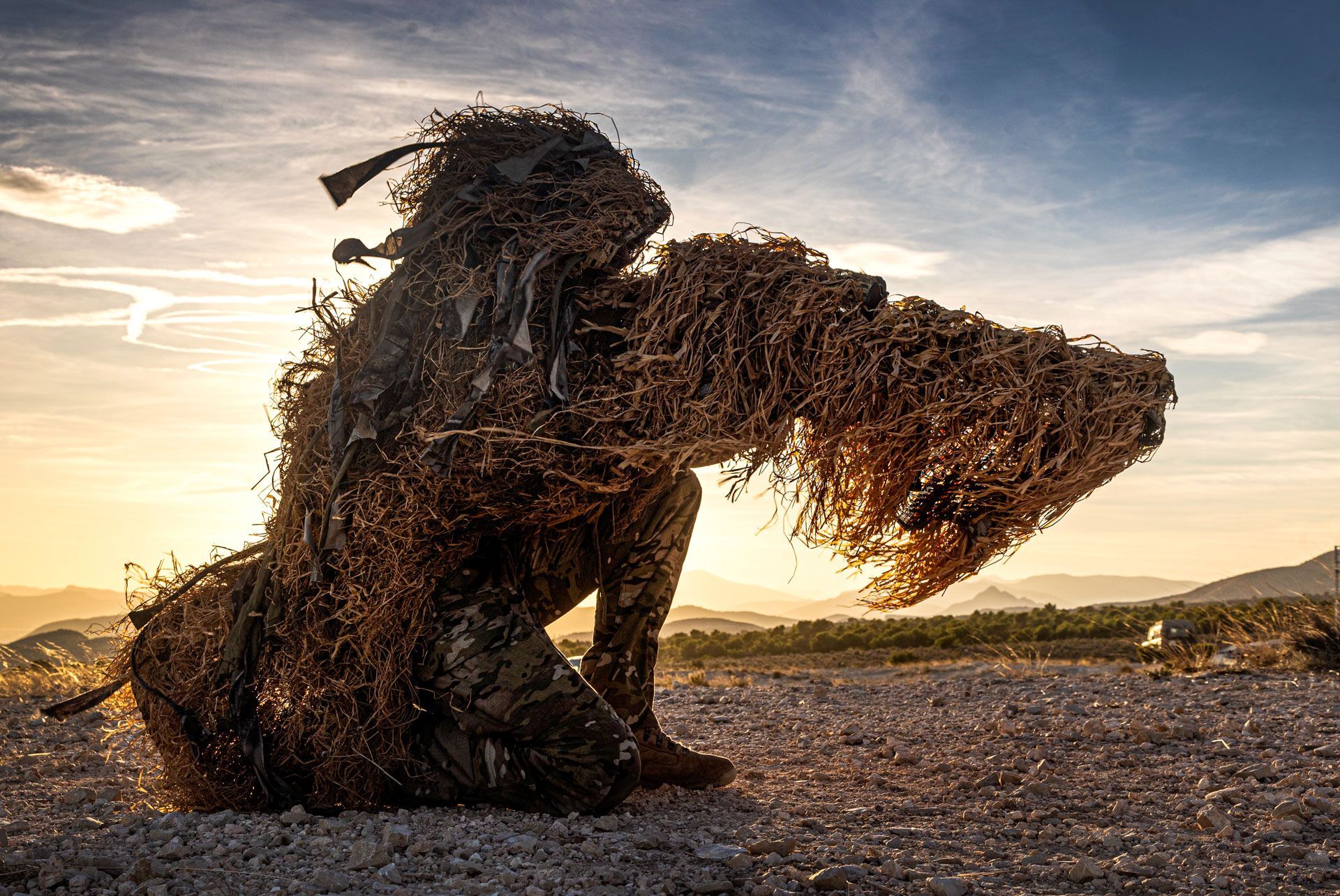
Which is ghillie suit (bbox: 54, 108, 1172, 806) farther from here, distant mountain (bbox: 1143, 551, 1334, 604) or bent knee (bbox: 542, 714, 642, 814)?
distant mountain (bbox: 1143, 551, 1334, 604)

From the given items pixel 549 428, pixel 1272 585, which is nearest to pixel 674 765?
pixel 549 428

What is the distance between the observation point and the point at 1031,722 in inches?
224

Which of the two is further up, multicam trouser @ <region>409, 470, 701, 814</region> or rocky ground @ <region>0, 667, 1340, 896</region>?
multicam trouser @ <region>409, 470, 701, 814</region>

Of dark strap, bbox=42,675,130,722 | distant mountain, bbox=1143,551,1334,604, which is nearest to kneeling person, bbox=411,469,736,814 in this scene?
dark strap, bbox=42,675,130,722

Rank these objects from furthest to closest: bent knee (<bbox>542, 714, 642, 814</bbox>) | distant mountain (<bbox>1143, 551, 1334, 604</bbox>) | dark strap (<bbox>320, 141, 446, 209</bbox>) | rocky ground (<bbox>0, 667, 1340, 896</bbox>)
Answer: distant mountain (<bbox>1143, 551, 1334, 604</bbox>) < dark strap (<bbox>320, 141, 446, 209</bbox>) < bent knee (<bbox>542, 714, 642, 814</bbox>) < rocky ground (<bbox>0, 667, 1340, 896</bbox>)

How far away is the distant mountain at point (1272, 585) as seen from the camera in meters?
9.60

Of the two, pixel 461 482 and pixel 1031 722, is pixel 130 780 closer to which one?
pixel 461 482

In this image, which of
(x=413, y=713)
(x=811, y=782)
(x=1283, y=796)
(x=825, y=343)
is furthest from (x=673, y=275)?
(x=1283, y=796)

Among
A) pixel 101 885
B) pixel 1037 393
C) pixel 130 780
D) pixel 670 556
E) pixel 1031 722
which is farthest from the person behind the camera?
pixel 1031 722

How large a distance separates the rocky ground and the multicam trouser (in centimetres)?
16

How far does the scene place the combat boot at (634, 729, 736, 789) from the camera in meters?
4.34

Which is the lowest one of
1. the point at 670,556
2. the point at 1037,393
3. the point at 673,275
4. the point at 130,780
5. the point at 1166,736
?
the point at 130,780

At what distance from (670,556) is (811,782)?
1.32m

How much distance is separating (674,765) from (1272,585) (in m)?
7.18
